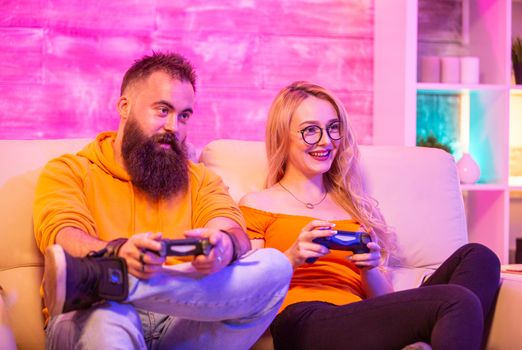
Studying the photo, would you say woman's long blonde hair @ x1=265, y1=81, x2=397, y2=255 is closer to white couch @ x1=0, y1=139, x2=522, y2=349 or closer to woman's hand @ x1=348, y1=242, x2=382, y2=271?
white couch @ x1=0, y1=139, x2=522, y2=349

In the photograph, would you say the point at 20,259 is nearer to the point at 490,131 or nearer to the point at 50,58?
the point at 50,58

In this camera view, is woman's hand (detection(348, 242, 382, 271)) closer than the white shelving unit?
Yes

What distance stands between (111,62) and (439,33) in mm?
1534

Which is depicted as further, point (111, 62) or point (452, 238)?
point (111, 62)

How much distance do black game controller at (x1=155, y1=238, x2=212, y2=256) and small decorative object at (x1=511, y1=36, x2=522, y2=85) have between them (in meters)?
2.39

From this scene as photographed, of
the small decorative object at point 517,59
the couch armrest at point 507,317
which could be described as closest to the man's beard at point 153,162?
the couch armrest at point 507,317

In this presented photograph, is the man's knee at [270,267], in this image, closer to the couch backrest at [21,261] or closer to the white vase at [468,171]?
the couch backrest at [21,261]

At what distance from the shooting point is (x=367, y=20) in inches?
136

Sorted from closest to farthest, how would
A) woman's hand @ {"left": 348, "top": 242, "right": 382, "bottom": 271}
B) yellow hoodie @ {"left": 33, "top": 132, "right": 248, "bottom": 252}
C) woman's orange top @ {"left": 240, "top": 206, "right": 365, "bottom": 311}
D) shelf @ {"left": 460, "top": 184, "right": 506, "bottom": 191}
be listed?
yellow hoodie @ {"left": 33, "top": 132, "right": 248, "bottom": 252} < woman's hand @ {"left": 348, "top": 242, "right": 382, "bottom": 271} < woman's orange top @ {"left": 240, "top": 206, "right": 365, "bottom": 311} < shelf @ {"left": 460, "top": 184, "right": 506, "bottom": 191}

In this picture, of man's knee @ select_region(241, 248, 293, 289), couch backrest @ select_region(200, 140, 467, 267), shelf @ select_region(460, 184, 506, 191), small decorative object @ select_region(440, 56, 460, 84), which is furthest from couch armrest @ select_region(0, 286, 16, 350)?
small decorative object @ select_region(440, 56, 460, 84)

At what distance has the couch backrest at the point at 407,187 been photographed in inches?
99.7

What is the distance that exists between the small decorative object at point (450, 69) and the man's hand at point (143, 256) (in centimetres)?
216

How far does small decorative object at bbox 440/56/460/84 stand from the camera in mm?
3398

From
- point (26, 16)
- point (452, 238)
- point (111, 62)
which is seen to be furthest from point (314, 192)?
point (26, 16)
